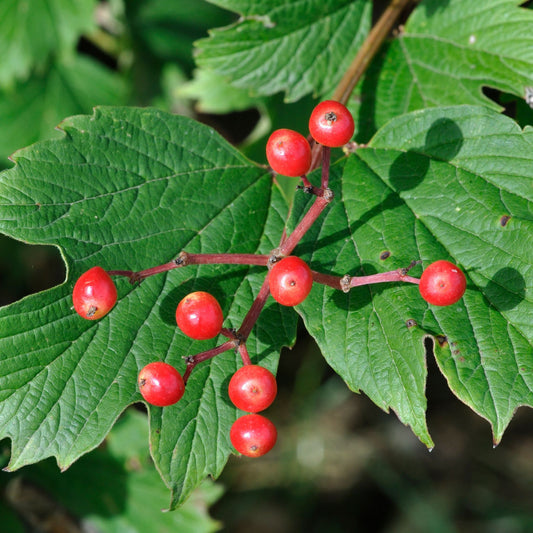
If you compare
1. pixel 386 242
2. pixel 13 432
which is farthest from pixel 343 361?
pixel 13 432

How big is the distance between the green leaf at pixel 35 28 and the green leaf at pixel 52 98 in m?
0.58

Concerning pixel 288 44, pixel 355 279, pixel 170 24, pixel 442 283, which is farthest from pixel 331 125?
pixel 170 24

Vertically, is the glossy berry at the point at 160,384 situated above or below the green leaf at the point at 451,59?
below

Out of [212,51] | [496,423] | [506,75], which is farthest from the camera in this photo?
[212,51]

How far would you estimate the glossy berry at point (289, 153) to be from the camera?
216 cm

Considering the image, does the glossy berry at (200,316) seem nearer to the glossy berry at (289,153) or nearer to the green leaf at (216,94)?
the glossy berry at (289,153)

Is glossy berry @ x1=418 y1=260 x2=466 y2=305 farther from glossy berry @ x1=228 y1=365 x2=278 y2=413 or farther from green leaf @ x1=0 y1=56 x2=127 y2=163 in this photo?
green leaf @ x1=0 y1=56 x2=127 y2=163

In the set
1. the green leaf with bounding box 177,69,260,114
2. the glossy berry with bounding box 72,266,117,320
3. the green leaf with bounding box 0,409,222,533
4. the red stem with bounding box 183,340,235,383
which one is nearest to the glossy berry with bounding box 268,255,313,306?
the red stem with bounding box 183,340,235,383

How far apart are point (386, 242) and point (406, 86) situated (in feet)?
3.87

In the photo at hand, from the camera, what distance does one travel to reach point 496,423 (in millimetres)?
2295

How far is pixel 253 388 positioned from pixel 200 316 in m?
0.32

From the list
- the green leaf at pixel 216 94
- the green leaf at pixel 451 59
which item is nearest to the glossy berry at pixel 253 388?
the green leaf at pixel 451 59

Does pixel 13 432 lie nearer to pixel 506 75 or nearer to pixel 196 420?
pixel 196 420

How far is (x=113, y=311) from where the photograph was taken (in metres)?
2.49
